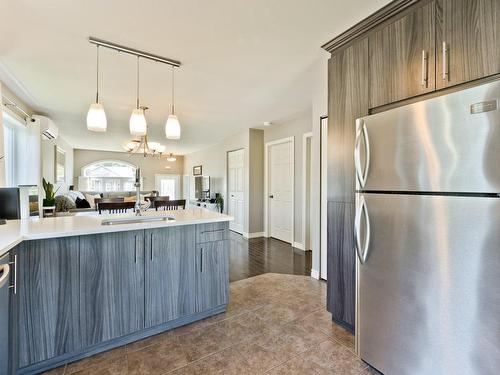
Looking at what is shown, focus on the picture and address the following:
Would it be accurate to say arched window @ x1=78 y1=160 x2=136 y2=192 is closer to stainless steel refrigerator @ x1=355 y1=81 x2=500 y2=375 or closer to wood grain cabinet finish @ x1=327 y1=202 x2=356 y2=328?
wood grain cabinet finish @ x1=327 y1=202 x2=356 y2=328

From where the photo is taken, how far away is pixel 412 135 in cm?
132

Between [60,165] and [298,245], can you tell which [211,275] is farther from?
[60,165]

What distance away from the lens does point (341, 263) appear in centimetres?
193

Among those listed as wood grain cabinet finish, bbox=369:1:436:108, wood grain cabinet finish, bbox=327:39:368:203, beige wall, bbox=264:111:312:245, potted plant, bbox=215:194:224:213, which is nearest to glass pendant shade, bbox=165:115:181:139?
wood grain cabinet finish, bbox=327:39:368:203

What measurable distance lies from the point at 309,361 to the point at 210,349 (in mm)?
711

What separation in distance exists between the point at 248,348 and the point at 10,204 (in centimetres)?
222

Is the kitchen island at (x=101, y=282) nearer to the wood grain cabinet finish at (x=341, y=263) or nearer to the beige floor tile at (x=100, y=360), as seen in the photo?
the beige floor tile at (x=100, y=360)

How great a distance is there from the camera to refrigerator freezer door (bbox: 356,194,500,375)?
1.06 meters

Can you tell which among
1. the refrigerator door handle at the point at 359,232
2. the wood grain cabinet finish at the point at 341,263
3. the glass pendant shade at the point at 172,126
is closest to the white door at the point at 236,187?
the glass pendant shade at the point at 172,126

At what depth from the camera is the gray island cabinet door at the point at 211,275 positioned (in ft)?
6.77

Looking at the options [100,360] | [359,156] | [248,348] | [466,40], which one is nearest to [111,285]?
[100,360]

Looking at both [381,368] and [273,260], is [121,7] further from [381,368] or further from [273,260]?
[273,260]

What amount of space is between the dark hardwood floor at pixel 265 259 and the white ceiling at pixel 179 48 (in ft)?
8.05

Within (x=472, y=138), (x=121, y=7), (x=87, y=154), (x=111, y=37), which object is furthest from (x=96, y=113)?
(x=87, y=154)
